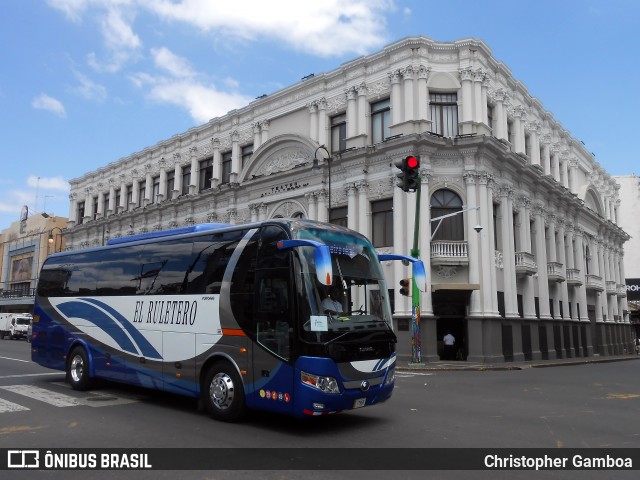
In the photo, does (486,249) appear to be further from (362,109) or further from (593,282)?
(593,282)

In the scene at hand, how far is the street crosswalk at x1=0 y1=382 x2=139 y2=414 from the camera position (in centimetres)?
1010

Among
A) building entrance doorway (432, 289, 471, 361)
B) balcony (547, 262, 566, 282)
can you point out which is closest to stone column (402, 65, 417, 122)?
building entrance doorway (432, 289, 471, 361)

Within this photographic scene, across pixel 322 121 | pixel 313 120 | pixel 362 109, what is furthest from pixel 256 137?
pixel 362 109

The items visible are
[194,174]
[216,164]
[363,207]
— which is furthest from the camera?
[194,174]

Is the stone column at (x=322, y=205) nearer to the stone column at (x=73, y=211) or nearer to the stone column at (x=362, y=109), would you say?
the stone column at (x=362, y=109)

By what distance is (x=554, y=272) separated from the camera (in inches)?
1314

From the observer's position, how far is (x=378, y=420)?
9.17m

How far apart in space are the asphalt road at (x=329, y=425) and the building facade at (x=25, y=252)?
46930 millimetres

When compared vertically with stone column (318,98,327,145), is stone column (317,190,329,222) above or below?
below

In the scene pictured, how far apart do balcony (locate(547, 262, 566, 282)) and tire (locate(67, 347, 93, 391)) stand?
2889 centimetres

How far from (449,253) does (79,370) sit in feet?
60.5

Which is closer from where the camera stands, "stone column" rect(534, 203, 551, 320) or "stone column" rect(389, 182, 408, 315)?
"stone column" rect(389, 182, 408, 315)

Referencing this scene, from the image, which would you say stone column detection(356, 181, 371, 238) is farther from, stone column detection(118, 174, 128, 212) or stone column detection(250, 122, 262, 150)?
stone column detection(118, 174, 128, 212)

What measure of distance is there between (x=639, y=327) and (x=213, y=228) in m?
83.6
